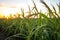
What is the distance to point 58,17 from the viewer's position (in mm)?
1860

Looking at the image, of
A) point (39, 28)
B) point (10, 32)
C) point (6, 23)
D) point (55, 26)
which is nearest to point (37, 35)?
point (39, 28)

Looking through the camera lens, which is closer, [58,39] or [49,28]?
[58,39]

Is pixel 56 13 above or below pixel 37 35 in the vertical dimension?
above

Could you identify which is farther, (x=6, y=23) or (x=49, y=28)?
(x=6, y=23)

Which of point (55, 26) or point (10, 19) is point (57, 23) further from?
point (10, 19)

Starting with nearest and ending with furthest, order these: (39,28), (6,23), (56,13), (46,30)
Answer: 1. (56,13)
2. (39,28)
3. (46,30)
4. (6,23)

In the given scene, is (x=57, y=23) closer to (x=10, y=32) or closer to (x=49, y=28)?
(x=49, y=28)

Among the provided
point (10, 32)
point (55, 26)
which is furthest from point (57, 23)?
point (10, 32)

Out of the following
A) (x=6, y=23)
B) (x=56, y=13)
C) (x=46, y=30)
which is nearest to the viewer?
(x=56, y=13)

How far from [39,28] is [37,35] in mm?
124

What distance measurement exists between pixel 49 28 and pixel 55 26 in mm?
174

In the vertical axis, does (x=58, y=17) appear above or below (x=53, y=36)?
above

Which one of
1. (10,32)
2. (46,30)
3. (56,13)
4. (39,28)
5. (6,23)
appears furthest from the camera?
(6,23)

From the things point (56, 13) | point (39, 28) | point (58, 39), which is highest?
point (56, 13)
